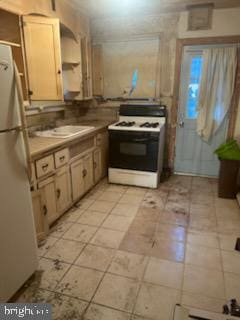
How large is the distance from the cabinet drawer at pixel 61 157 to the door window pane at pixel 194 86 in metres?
2.23

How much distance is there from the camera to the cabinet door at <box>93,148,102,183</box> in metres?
3.51

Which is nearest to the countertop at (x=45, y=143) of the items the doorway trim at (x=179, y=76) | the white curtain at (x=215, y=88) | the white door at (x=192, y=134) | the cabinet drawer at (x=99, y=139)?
the cabinet drawer at (x=99, y=139)

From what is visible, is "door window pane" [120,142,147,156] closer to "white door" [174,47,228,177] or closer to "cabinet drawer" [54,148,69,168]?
"white door" [174,47,228,177]

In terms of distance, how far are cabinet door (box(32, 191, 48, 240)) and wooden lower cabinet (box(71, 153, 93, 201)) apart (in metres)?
0.65

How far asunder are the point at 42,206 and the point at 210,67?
122 inches

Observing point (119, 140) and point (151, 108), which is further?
point (151, 108)

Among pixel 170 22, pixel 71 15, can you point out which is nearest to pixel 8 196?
pixel 71 15

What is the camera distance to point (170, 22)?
3.55 metres

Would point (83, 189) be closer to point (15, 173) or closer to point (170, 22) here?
point (15, 173)

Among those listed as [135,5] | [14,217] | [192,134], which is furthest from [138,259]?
[135,5]

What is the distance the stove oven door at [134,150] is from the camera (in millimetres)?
3385

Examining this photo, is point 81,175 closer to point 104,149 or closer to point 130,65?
point 104,149

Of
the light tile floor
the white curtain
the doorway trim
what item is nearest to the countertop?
the light tile floor

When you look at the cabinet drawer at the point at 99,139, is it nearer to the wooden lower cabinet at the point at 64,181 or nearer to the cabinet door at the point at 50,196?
the wooden lower cabinet at the point at 64,181
